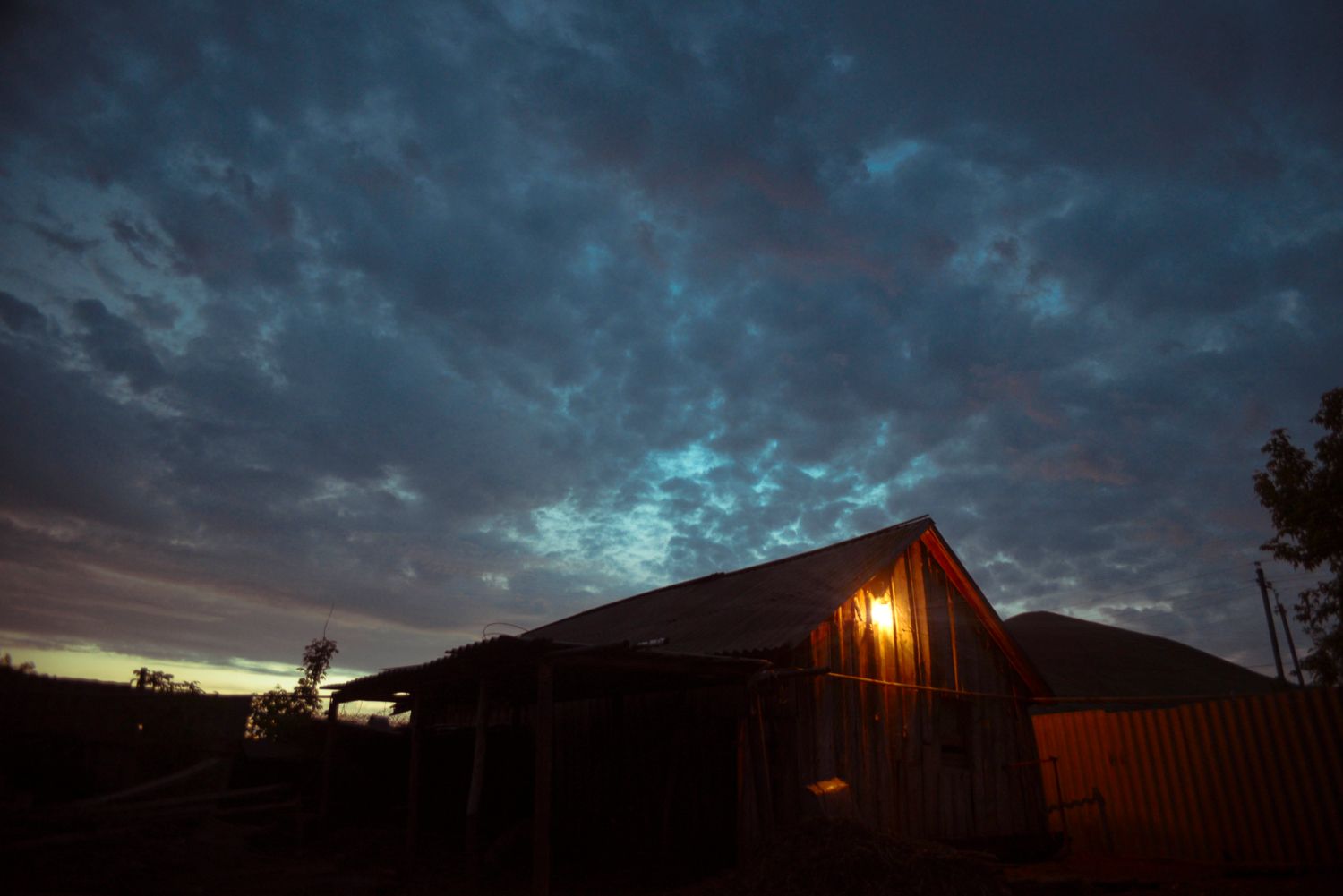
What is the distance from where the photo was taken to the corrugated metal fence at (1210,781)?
460 inches

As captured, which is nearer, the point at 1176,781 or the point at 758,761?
the point at 758,761

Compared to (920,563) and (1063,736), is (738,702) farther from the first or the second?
(1063,736)

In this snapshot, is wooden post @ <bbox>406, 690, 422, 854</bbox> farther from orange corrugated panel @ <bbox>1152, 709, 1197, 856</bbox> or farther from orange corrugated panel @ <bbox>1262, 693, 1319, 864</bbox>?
orange corrugated panel @ <bbox>1262, 693, 1319, 864</bbox>

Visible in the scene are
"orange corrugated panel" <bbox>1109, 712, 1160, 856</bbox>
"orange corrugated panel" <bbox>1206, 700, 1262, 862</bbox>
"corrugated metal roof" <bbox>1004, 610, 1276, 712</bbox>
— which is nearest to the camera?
"orange corrugated panel" <bbox>1206, 700, 1262, 862</bbox>

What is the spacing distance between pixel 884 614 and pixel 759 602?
229 cm

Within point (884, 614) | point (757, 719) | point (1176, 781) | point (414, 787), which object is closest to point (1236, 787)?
point (1176, 781)

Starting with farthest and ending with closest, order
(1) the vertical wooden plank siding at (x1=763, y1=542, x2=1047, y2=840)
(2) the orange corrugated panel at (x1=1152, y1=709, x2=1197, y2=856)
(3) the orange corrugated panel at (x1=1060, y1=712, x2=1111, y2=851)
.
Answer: (3) the orange corrugated panel at (x1=1060, y1=712, x2=1111, y2=851) → (2) the orange corrugated panel at (x1=1152, y1=709, x2=1197, y2=856) → (1) the vertical wooden plank siding at (x1=763, y1=542, x2=1047, y2=840)

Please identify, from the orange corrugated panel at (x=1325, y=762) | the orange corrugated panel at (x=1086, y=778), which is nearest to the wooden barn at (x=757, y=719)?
the orange corrugated panel at (x=1086, y=778)

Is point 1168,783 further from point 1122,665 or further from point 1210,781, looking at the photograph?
point 1122,665

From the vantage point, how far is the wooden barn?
35.6 feet

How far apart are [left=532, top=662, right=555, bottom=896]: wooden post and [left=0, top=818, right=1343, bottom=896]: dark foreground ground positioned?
2.11m

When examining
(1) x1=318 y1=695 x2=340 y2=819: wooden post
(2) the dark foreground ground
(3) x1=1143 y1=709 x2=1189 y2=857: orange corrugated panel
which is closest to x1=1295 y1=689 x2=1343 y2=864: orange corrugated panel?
(2) the dark foreground ground

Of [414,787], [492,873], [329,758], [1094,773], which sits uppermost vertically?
[329,758]

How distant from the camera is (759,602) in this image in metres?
13.9
